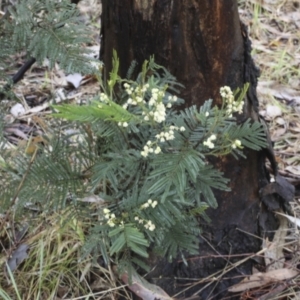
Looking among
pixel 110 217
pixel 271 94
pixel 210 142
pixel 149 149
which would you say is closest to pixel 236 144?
pixel 210 142

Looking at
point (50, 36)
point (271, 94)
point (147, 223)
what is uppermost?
point (50, 36)

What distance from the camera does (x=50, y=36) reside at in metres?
1.25

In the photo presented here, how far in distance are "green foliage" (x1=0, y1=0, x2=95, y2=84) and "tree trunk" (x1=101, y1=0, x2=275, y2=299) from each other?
207 millimetres

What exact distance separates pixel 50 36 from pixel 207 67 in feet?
1.46

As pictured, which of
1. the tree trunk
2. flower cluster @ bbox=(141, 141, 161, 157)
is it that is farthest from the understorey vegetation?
the tree trunk

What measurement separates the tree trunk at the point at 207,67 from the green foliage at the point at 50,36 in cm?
21

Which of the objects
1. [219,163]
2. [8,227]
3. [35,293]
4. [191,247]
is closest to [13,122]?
[8,227]

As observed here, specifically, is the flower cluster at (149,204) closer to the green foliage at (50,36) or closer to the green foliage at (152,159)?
the green foliage at (152,159)

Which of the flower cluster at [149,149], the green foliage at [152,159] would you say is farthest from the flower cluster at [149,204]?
the flower cluster at [149,149]

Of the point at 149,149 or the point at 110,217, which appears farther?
the point at 110,217

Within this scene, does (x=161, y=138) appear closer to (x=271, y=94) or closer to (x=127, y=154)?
(x=127, y=154)

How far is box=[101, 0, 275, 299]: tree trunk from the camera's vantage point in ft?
4.74

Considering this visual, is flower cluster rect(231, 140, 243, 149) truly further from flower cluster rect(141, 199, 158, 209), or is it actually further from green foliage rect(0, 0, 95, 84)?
green foliage rect(0, 0, 95, 84)

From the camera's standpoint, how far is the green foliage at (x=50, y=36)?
1.23 meters
